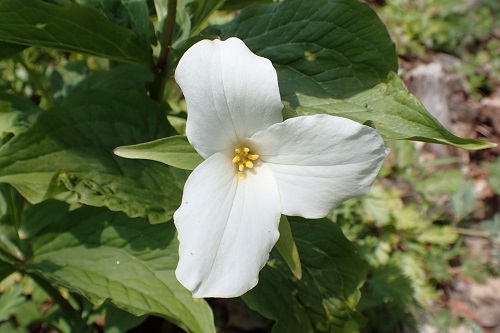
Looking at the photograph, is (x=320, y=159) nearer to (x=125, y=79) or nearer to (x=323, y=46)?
(x=323, y=46)

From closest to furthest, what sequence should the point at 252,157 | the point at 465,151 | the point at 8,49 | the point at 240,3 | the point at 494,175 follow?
1. the point at 252,157
2. the point at 8,49
3. the point at 240,3
4. the point at 494,175
5. the point at 465,151

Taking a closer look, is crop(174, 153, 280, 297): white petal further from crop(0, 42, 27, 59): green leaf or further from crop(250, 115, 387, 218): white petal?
crop(0, 42, 27, 59): green leaf

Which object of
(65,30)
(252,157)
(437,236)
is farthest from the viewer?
(437,236)

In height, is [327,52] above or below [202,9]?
Result: below

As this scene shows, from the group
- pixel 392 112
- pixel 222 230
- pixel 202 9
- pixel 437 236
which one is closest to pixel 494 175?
pixel 437 236

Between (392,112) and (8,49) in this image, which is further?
(8,49)

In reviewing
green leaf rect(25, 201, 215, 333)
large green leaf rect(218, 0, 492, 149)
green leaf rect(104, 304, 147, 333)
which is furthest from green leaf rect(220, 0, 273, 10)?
green leaf rect(104, 304, 147, 333)

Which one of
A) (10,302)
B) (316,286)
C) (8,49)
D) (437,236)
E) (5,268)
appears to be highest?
(8,49)
